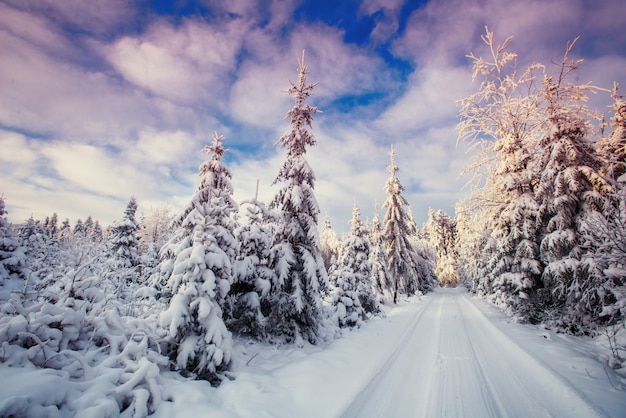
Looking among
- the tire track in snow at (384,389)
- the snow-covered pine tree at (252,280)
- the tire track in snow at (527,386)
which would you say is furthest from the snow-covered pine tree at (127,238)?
the tire track in snow at (527,386)

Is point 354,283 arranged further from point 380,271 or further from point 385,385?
point 380,271

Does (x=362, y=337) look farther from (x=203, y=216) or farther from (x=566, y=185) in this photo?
(x=566, y=185)

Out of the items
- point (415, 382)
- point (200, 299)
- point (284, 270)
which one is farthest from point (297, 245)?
point (415, 382)

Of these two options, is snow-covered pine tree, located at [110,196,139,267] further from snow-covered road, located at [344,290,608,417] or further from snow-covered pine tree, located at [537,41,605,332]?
snow-covered pine tree, located at [537,41,605,332]

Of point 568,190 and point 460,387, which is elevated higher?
point 568,190

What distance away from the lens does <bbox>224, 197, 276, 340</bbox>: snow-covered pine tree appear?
28.1 feet

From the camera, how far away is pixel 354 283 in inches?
584

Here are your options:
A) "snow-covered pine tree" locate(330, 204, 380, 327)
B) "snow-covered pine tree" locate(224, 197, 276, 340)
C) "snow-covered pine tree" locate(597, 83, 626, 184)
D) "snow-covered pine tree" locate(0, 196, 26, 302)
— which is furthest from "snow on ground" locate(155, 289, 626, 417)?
"snow-covered pine tree" locate(0, 196, 26, 302)

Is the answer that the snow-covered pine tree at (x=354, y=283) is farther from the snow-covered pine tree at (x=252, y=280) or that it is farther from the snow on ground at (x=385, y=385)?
the snow-covered pine tree at (x=252, y=280)

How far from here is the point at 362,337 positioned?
1112 cm

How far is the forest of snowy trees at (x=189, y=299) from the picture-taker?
4.19 m

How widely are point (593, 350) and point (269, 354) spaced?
403 inches

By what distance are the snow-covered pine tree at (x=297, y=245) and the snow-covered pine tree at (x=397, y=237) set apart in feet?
58.5

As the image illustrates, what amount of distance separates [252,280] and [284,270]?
1147mm
